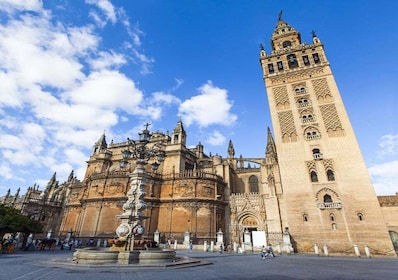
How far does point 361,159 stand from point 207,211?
1840 cm

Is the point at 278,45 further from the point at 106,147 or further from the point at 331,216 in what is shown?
the point at 106,147

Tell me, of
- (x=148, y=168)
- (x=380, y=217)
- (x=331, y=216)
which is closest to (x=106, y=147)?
(x=148, y=168)

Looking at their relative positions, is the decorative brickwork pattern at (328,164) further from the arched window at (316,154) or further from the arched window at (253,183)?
the arched window at (253,183)

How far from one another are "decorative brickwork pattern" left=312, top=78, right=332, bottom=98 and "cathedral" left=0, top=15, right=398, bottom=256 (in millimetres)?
76

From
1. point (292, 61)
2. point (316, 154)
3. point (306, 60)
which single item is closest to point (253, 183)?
point (316, 154)

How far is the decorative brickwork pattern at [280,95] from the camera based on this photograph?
2887cm

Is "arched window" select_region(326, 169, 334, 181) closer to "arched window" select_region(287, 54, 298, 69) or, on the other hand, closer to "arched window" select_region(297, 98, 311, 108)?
"arched window" select_region(297, 98, 311, 108)

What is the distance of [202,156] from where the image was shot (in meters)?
40.1

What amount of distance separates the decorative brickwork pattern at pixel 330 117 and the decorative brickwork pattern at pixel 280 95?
14.4 ft

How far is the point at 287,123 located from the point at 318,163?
6076mm

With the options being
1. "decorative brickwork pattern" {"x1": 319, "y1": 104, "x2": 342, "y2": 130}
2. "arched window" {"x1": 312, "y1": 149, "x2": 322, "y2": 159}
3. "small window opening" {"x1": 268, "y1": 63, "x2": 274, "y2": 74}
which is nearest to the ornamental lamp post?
"arched window" {"x1": 312, "y1": 149, "x2": 322, "y2": 159}

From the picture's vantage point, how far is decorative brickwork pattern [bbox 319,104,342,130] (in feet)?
82.6

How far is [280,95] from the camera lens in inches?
1158

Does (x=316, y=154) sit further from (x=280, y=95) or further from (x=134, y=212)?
(x=134, y=212)
